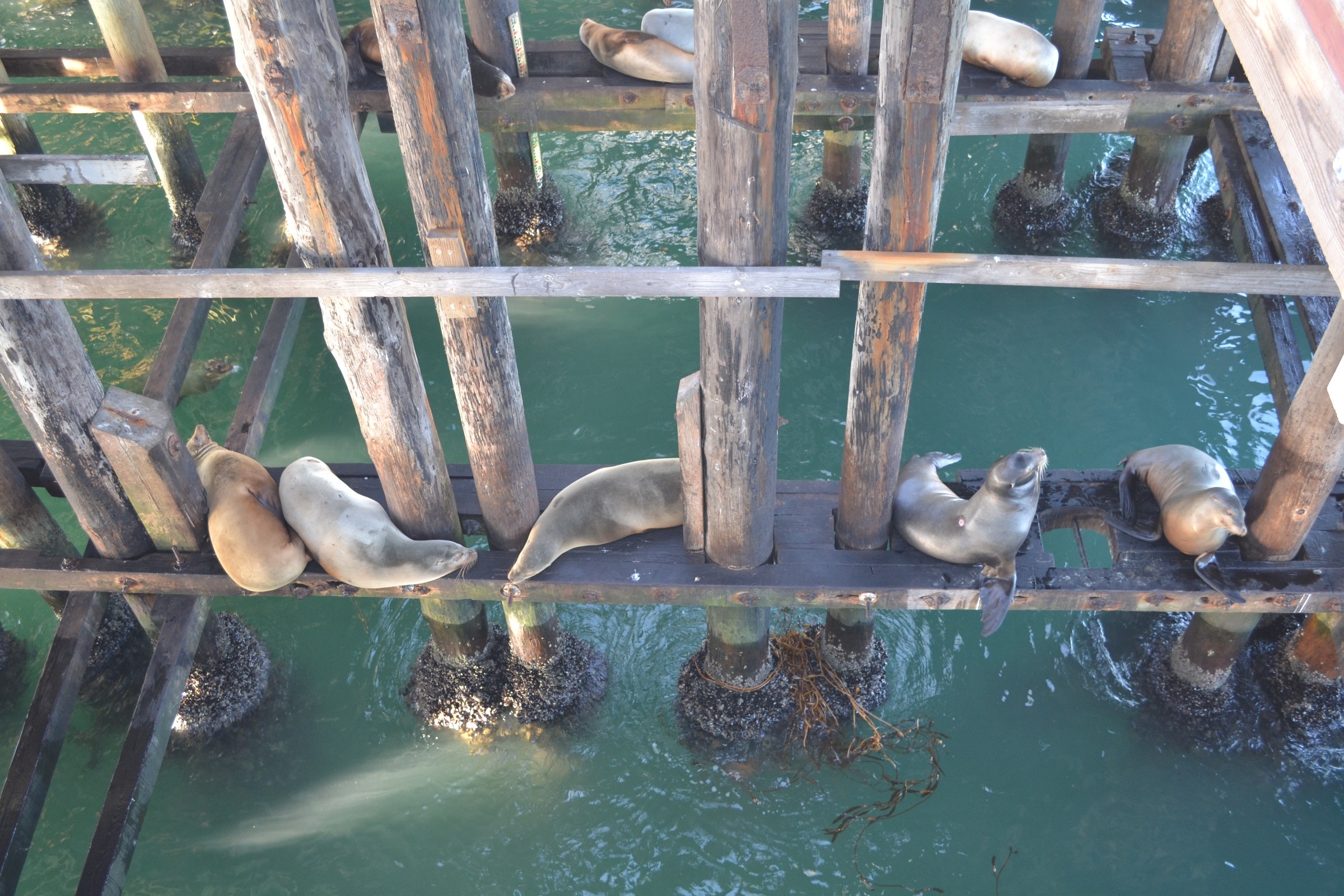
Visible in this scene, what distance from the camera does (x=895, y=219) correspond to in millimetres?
3494

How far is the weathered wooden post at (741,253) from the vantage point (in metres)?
2.98

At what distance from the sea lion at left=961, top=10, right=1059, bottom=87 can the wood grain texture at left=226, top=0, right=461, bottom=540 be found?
4.06 metres

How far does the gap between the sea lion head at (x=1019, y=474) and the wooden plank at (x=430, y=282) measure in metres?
1.33

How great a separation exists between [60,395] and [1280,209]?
616cm

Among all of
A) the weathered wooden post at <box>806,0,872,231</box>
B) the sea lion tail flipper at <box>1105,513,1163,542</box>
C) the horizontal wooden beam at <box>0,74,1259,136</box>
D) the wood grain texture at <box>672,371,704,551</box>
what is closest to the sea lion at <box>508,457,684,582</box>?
the wood grain texture at <box>672,371,704,551</box>

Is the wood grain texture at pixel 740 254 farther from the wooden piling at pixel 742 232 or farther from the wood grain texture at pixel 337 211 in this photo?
the wood grain texture at pixel 337 211

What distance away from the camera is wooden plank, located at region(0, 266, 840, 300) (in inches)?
132

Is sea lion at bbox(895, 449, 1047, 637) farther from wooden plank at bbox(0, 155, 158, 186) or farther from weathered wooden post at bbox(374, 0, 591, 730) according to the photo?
wooden plank at bbox(0, 155, 158, 186)

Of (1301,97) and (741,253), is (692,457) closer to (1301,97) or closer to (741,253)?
(741,253)

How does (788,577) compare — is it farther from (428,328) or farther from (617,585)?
(428,328)

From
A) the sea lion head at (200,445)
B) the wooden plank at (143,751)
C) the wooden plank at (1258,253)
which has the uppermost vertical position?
the wooden plank at (1258,253)

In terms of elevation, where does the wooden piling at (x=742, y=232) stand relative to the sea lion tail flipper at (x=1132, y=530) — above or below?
above

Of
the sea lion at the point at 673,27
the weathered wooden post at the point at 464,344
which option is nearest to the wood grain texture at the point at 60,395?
the weathered wooden post at the point at 464,344

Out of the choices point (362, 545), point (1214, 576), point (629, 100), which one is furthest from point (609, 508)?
point (629, 100)
